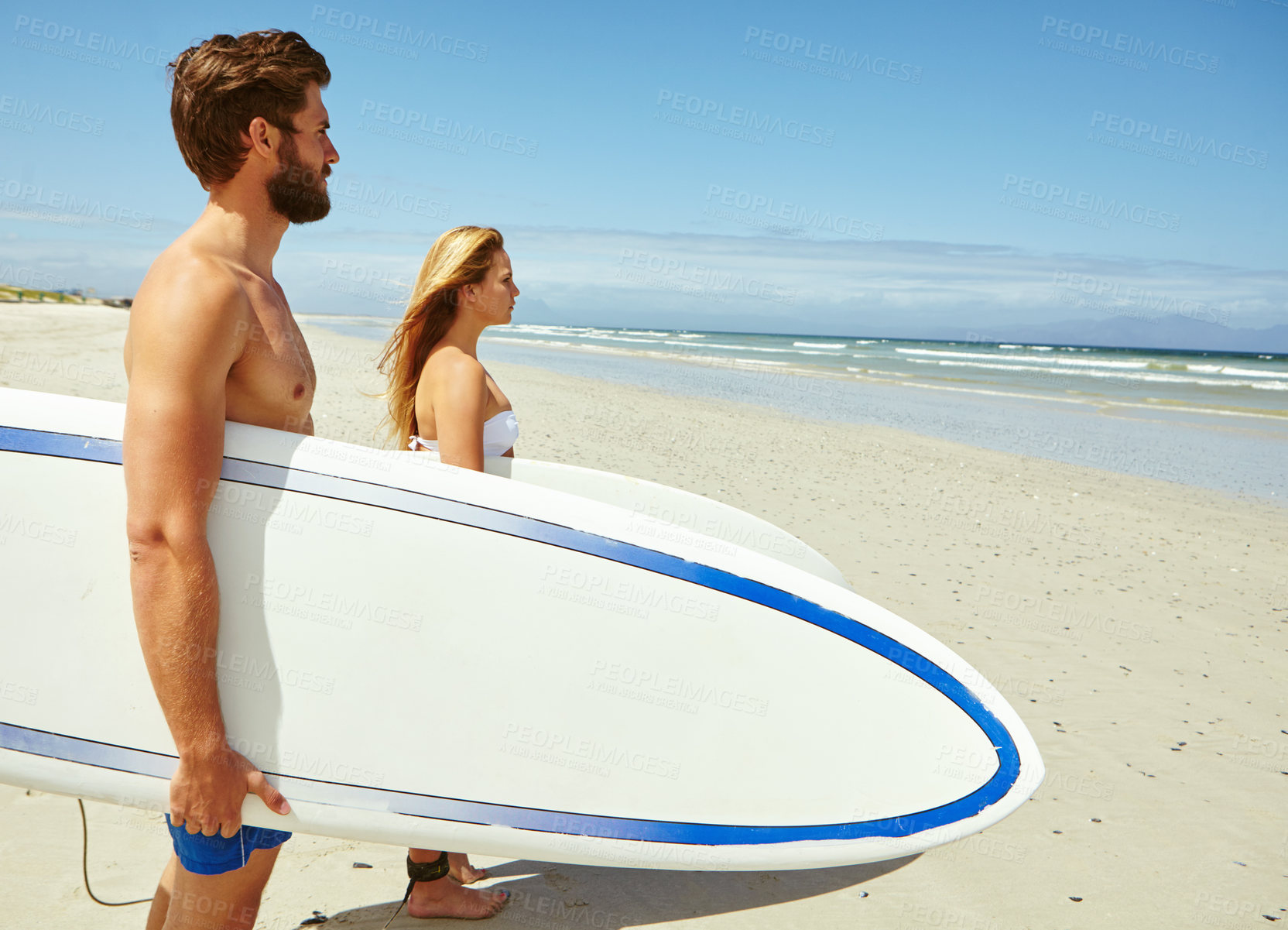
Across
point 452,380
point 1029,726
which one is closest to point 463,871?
point 452,380

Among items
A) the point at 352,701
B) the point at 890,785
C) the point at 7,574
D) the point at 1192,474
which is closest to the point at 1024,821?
the point at 890,785

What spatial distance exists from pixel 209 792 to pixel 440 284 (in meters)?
1.67

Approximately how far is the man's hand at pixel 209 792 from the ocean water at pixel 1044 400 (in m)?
10.8

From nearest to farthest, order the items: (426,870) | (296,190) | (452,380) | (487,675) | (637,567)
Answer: (296,190)
(487,675)
(637,567)
(426,870)
(452,380)

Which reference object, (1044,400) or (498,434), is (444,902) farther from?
(1044,400)

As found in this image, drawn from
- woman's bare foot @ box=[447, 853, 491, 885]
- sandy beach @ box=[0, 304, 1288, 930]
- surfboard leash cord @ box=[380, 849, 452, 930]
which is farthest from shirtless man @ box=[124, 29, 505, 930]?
sandy beach @ box=[0, 304, 1288, 930]

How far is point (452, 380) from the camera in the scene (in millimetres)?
2520

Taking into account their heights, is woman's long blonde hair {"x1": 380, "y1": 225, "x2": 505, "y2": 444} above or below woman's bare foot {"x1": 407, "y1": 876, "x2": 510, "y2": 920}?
above

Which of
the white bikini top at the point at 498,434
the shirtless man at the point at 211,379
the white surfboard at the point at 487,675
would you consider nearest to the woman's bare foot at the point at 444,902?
the white surfboard at the point at 487,675

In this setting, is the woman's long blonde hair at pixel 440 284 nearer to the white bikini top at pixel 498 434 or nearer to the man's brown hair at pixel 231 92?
the white bikini top at pixel 498 434

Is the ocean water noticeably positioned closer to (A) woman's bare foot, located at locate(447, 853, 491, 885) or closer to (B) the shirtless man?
(A) woman's bare foot, located at locate(447, 853, 491, 885)

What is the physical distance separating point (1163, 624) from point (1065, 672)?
1.34 meters

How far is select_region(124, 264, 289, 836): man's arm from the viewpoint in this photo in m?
1.32

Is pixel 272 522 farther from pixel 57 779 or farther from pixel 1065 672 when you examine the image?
pixel 1065 672
